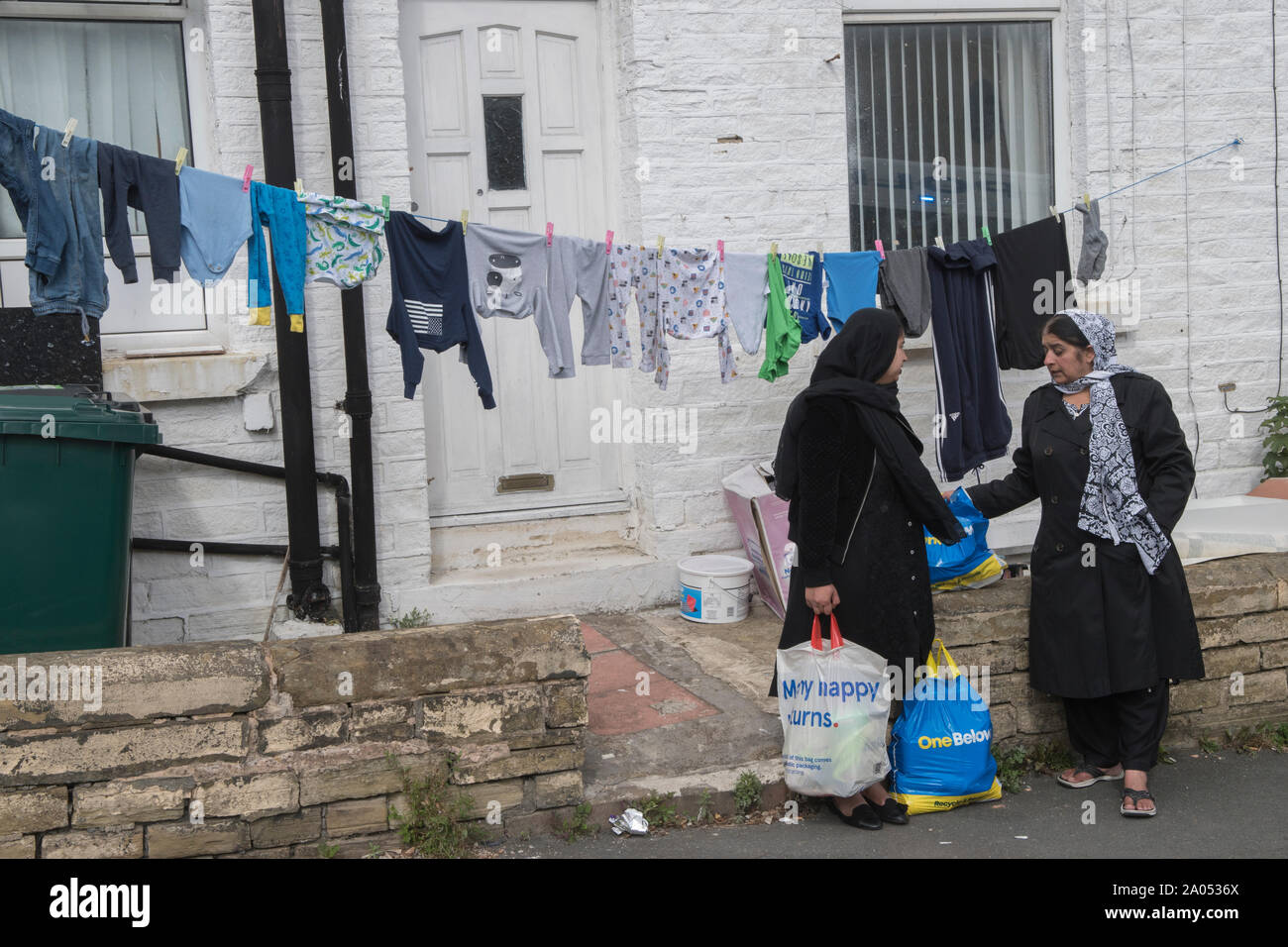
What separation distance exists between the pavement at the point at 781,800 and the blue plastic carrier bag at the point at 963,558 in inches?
33.2

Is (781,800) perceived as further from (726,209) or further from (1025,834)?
(726,209)

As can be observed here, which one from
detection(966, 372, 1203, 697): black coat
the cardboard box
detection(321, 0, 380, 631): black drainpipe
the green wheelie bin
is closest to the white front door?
detection(321, 0, 380, 631): black drainpipe

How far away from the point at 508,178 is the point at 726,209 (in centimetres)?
117

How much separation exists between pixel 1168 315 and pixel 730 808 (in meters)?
4.59

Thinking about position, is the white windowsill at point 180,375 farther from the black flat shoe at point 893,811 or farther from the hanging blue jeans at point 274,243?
the black flat shoe at point 893,811

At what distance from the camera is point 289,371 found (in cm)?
607


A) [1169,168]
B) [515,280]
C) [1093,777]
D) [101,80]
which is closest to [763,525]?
[515,280]

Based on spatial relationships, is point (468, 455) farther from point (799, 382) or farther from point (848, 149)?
point (848, 149)

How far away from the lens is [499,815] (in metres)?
4.46

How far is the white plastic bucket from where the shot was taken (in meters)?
6.59

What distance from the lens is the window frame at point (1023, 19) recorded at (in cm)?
718

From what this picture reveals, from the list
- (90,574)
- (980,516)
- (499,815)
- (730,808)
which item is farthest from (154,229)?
(980,516)

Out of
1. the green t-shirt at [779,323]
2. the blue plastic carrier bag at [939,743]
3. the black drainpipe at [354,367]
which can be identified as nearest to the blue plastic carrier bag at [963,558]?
the blue plastic carrier bag at [939,743]

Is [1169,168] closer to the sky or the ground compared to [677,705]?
closer to the sky
